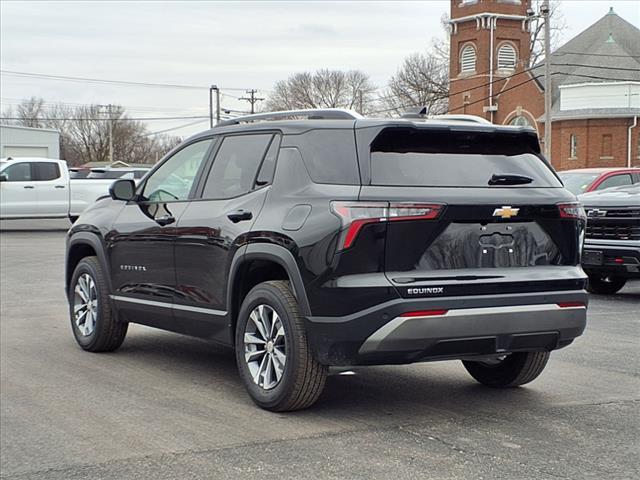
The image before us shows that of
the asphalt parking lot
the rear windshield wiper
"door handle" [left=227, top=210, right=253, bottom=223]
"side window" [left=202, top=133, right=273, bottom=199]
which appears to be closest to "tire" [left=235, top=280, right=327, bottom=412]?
the asphalt parking lot

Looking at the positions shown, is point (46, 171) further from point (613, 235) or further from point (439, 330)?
point (439, 330)

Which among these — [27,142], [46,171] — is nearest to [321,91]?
[27,142]

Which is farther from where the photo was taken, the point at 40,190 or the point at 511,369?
the point at 40,190

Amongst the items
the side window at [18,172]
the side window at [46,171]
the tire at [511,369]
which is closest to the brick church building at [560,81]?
the side window at [46,171]

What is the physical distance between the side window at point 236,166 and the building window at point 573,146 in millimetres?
54255

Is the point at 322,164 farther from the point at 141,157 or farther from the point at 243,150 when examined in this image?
the point at 141,157

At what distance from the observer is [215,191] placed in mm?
6977

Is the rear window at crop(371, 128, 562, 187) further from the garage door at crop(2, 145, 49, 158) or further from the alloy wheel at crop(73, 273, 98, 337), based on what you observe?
the garage door at crop(2, 145, 49, 158)

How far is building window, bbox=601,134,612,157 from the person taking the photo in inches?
2248

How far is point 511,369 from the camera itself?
22.5 feet

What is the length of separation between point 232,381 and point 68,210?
2063cm

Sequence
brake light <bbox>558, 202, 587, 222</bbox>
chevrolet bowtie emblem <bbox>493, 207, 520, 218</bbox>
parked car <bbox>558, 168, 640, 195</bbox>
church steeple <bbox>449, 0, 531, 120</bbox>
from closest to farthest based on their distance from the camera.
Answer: chevrolet bowtie emblem <bbox>493, 207, 520, 218</bbox> → brake light <bbox>558, 202, 587, 222</bbox> → parked car <bbox>558, 168, 640, 195</bbox> → church steeple <bbox>449, 0, 531, 120</bbox>

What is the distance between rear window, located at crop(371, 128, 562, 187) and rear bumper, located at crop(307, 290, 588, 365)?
76cm

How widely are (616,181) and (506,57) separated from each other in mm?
56369
